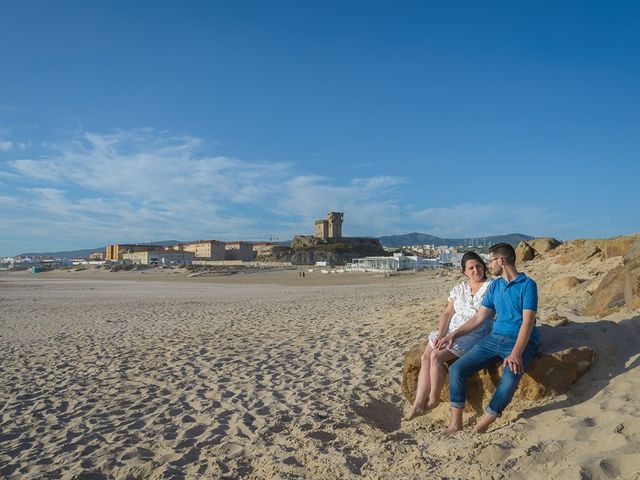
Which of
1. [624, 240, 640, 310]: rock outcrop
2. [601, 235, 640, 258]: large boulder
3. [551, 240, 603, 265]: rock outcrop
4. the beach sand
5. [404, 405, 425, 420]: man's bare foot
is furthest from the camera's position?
[551, 240, 603, 265]: rock outcrop

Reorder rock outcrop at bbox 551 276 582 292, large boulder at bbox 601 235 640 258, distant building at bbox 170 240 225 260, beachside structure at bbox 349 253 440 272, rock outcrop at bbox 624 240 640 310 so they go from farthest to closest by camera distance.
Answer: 1. distant building at bbox 170 240 225 260
2. beachside structure at bbox 349 253 440 272
3. large boulder at bbox 601 235 640 258
4. rock outcrop at bbox 551 276 582 292
5. rock outcrop at bbox 624 240 640 310

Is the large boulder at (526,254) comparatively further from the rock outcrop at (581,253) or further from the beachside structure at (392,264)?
the beachside structure at (392,264)

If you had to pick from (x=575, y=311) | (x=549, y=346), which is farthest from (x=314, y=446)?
(x=575, y=311)

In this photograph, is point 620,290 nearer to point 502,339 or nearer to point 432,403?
point 502,339

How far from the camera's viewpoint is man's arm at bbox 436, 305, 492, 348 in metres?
4.32

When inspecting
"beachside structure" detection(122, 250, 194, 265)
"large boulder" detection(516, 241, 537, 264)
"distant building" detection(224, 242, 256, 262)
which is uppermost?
"distant building" detection(224, 242, 256, 262)

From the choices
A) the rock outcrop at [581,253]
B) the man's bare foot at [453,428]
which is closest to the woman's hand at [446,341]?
the man's bare foot at [453,428]

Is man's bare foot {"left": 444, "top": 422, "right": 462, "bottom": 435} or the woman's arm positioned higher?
the woman's arm

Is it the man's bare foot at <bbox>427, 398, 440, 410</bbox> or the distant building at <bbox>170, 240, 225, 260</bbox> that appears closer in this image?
the man's bare foot at <bbox>427, 398, 440, 410</bbox>

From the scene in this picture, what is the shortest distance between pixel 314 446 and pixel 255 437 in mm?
630

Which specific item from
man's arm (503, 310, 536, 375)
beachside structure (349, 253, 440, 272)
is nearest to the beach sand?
man's arm (503, 310, 536, 375)

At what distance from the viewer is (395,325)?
33.8 ft

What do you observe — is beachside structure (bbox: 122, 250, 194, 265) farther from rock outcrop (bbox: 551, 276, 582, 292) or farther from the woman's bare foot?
the woman's bare foot

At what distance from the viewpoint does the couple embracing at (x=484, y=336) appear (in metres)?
3.83
